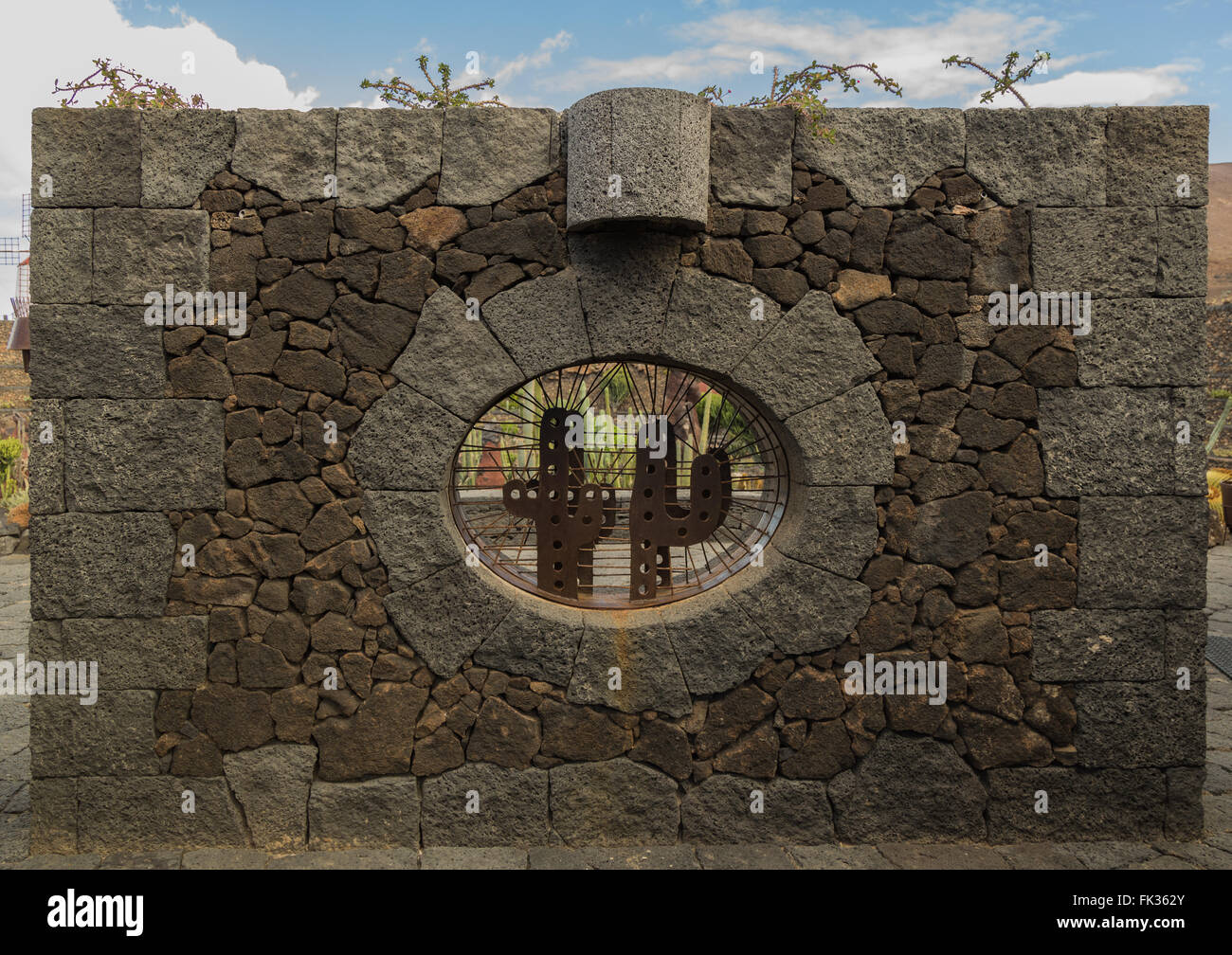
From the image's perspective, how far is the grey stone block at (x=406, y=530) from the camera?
350 cm

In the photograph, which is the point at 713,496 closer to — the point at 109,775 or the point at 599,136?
the point at 599,136

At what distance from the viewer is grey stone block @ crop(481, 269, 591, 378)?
11.4 ft

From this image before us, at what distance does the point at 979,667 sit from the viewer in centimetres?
363

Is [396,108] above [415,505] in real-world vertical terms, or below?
above

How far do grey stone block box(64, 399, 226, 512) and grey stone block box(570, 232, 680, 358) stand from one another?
1527 mm

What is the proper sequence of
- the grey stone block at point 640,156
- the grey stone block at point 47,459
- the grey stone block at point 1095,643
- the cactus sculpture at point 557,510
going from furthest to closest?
the cactus sculpture at point 557,510 < the grey stone block at point 1095,643 < the grey stone block at point 47,459 < the grey stone block at point 640,156

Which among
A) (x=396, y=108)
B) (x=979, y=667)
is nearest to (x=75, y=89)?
(x=396, y=108)

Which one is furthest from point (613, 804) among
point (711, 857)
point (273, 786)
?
point (273, 786)

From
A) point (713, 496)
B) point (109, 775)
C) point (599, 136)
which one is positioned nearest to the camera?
point (599, 136)

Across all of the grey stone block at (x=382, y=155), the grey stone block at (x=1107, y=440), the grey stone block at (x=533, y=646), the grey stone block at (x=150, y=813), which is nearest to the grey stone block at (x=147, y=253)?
the grey stone block at (x=382, y=155)

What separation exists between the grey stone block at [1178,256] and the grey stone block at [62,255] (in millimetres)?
4253

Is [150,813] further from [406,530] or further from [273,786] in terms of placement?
[406,530]

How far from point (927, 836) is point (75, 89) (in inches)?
181

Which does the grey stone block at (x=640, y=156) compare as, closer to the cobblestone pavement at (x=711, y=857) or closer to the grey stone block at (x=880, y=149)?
the grey stone block at (x=880, y=149)
